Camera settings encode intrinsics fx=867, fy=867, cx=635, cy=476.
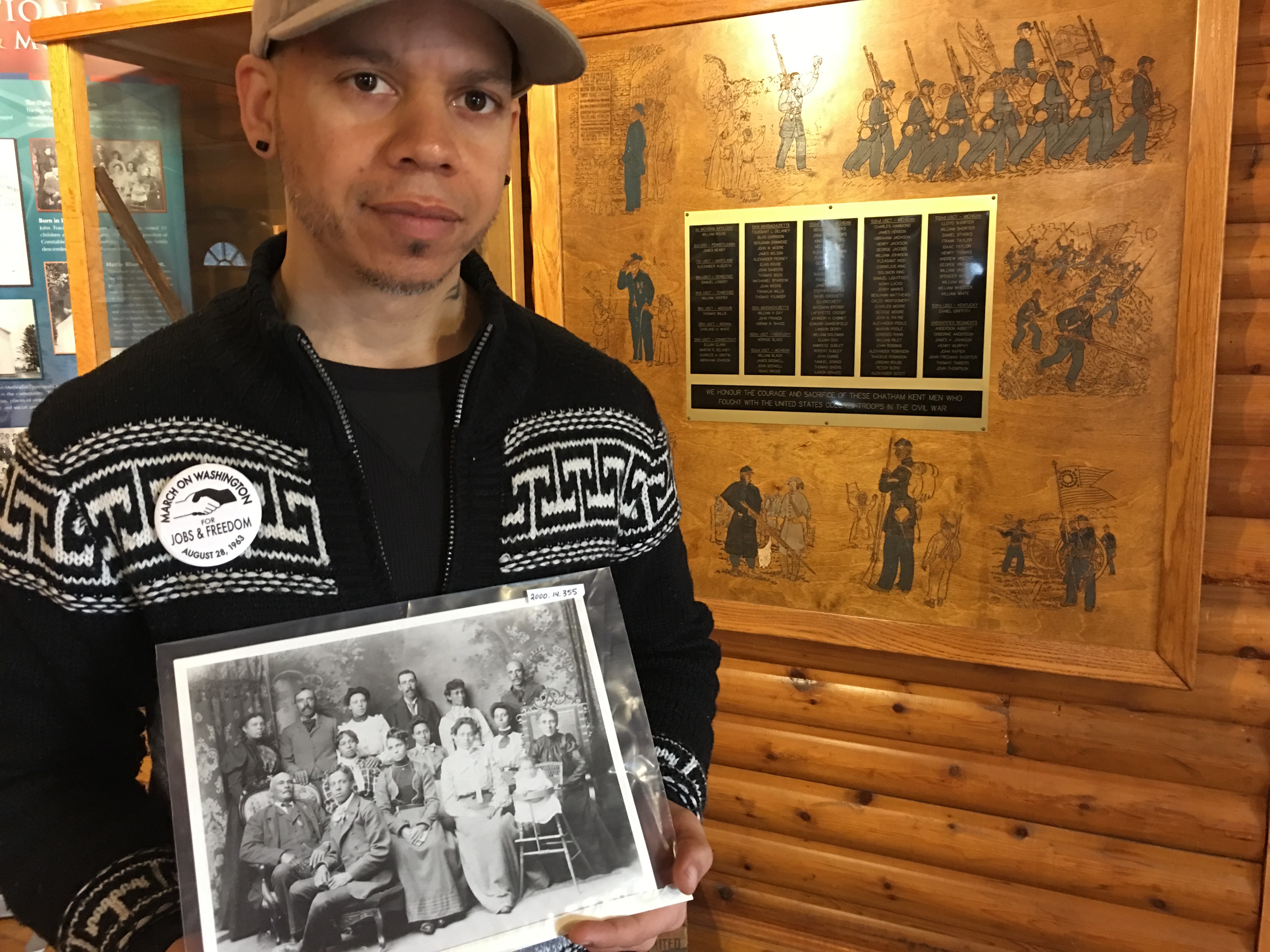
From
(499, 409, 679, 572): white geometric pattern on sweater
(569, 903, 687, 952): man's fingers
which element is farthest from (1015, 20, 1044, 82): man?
(569, 903, 687, 952): man's fingers

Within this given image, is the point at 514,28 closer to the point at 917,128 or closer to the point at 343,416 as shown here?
the point at 343,416

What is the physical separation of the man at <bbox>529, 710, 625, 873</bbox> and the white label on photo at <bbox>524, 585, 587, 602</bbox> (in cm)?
13

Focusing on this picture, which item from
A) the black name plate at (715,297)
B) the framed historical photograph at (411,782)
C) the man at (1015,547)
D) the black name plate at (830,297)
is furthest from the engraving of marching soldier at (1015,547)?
the framed historical photograph at (411,782)

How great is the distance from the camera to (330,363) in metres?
1.04

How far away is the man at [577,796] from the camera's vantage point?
2.94 ft

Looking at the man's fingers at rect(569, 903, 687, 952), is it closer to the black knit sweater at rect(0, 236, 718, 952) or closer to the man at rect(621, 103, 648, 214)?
the black knit sweater at rect(0, 236, 718, 952)

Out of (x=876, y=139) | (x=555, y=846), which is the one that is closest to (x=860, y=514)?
(x=876, y=139)

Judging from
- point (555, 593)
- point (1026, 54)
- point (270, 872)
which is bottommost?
point (270, 872)

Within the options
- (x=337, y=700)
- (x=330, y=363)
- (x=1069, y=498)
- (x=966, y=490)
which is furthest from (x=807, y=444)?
(x=337, y=700)

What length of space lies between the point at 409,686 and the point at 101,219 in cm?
193

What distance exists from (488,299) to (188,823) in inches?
27.2

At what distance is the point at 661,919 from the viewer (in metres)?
0.89

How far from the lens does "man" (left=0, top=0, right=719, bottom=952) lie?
91 cm

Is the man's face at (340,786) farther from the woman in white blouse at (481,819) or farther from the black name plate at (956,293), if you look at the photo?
the black name plate at (956,293)
